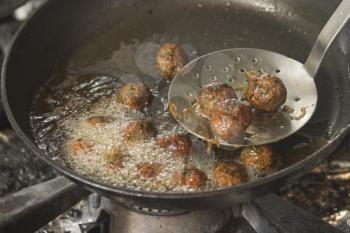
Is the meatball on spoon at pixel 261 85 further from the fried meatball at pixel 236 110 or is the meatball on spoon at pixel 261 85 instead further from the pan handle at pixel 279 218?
the pan handle at pixel 279 218

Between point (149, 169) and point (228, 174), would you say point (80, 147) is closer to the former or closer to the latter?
point (149, 169)

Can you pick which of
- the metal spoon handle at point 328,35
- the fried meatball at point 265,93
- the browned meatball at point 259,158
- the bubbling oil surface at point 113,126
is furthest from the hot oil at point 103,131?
the metal spoon handle at point 328,35

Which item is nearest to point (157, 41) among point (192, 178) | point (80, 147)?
point (80, 147)

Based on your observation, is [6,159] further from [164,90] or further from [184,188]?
[184,188]

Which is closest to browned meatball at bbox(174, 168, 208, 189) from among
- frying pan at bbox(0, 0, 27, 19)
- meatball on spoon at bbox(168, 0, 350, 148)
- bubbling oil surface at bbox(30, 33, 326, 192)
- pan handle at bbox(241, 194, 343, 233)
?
bubbling oil surface at bbox(30, 33, 326, 192)

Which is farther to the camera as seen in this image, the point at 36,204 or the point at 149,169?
the point at 36,204

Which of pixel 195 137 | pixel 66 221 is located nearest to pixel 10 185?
pixel 66 221

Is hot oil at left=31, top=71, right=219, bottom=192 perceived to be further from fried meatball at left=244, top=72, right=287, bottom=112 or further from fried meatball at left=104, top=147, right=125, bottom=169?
fried meatball at left=244, top=72, right=287, bottom=112
